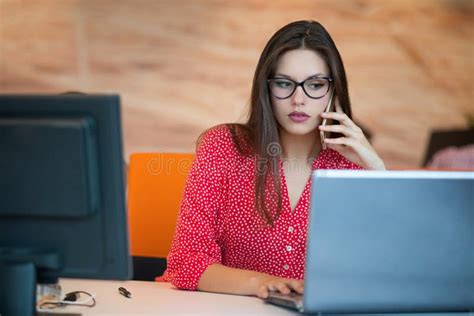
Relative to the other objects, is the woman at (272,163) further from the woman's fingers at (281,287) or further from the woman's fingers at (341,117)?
the woman's fingers at (281,287)

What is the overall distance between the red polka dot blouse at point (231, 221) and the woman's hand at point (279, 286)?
0.96ft

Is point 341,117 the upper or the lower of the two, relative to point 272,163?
upper

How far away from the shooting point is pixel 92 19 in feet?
17.8

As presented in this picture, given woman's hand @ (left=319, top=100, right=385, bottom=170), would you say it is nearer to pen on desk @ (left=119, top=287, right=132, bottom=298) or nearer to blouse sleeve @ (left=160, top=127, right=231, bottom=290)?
blouse sleeve @ (left=160, top=127, right=231, bottom=290)

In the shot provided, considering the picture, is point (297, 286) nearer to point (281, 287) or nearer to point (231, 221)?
point (281, 287)

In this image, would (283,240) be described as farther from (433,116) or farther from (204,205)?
(433,116)

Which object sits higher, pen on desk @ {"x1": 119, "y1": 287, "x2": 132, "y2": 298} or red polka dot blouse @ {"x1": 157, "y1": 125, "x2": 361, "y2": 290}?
red polka dot blouse @ {"x1": 157, "y1": 125, "x2": 361, "y2": 290}

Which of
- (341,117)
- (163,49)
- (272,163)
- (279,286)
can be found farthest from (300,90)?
(163,49)

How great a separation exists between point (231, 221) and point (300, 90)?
45cm

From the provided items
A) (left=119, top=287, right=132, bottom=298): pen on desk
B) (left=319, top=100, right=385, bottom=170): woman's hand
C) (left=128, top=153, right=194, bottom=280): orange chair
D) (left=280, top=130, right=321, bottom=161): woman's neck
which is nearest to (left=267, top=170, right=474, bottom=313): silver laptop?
(left=119, top=287, right=132, bottom=298): pen on desk

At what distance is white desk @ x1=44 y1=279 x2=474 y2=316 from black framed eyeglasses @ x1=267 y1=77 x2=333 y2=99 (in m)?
0.63

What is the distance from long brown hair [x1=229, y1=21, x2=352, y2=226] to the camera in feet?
7.30

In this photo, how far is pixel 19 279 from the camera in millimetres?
1526

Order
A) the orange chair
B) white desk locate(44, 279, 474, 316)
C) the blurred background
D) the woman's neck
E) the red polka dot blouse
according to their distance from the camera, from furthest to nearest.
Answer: the blurred background < the orange chair < the woman's neck < the red polka dot blouse < white desk locate(44, 279, 474, 316)
